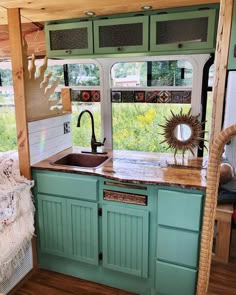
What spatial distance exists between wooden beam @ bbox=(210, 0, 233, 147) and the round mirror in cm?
29

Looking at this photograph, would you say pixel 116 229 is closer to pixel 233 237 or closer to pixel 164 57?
pixel 233 237

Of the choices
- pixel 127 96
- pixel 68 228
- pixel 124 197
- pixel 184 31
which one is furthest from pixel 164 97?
pixel 68 228

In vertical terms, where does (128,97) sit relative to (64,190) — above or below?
above

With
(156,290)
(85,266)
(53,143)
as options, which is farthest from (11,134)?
(156,290)

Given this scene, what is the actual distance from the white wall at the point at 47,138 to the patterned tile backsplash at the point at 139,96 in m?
0.27

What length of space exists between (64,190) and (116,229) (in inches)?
20.5

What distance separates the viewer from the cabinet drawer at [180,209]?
1.84m

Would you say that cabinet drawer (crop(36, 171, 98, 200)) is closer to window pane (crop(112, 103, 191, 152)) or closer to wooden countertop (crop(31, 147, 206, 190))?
wooden countertop (crop(31, 147, 206, 190))

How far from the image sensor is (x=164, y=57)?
98.6 inches

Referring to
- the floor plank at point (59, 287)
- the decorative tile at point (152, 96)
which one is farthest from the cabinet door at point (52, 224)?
the decorative tile at point (152, 96)

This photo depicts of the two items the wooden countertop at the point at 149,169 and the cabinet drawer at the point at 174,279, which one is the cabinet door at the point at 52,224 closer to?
the wooden countertop at the point at 149,169

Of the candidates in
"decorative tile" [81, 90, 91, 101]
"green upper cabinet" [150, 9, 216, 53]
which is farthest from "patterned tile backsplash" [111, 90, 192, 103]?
"green upper cabinet" [150, 9, 216, 53]

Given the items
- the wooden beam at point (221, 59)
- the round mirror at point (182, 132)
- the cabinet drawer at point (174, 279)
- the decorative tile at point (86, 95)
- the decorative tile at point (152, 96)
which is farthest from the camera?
the decorative tile at point (86, 95)

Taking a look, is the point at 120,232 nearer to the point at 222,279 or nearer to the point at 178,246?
the point at 178,246
